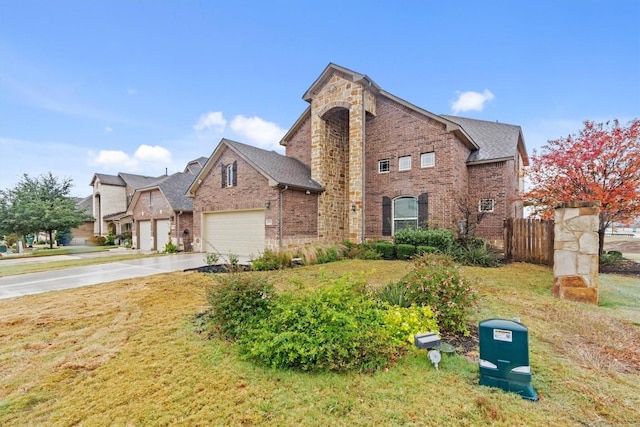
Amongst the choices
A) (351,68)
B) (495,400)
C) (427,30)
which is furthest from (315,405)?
(427,30)

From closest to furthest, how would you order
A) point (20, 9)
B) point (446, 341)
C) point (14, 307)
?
1. point (446, 341)
2. point (14, 307)
3. point (20, 9)

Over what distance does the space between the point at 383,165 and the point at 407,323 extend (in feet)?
37.5

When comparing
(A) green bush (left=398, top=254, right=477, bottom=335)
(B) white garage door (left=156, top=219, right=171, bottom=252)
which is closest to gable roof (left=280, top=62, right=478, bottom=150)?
(A) green bush (left=398, top=254, right=477, bottom=335)

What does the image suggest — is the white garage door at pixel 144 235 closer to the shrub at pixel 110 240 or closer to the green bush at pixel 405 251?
the shrub at pixel 110 240

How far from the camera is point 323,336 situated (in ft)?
10.0

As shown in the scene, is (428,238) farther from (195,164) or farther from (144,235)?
(195,164)

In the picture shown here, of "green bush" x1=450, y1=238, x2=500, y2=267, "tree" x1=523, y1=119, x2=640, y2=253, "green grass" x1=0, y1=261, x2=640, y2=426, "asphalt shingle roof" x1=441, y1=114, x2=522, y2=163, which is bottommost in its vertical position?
"green grass" x1=0, y1=261, x2=640, y2=426

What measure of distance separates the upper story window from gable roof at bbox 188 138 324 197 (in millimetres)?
797

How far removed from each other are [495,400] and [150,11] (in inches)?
601

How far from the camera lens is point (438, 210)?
41.1 feet

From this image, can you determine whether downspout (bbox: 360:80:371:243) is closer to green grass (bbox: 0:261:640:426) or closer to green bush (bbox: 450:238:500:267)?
green bush (bbox: 450:238:500:267)

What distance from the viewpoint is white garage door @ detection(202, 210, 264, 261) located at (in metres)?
13.3

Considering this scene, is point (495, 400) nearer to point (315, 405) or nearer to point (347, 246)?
point (315, 405)

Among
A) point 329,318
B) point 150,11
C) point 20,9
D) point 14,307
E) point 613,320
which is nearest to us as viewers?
point 329,318
